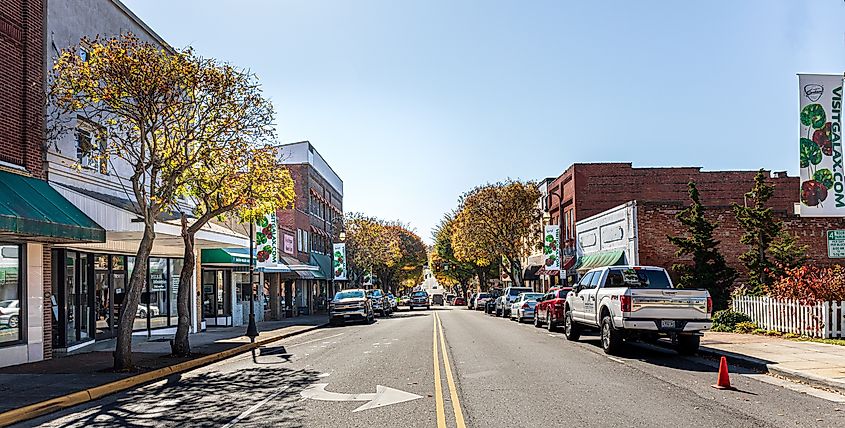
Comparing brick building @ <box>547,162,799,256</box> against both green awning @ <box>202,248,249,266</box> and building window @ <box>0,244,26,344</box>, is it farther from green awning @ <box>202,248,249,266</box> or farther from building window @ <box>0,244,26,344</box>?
building window @ <box>0,244,26,344</box>

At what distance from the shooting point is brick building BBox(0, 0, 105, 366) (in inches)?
682

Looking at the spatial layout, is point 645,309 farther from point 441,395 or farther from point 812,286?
point 441,395

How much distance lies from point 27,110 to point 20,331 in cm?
528

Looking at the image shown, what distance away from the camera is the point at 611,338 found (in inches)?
725

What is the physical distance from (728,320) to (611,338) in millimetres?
7651

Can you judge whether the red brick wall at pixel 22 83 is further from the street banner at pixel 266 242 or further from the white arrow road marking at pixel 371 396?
the street banner at pixel 266 242

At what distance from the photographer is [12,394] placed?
512 inches

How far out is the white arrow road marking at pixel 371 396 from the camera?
11523mm

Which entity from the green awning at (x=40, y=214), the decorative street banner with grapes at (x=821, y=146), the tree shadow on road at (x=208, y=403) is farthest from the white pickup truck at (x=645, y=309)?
the green awning at (x=40, y=214)

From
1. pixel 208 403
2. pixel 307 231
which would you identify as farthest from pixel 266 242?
pixel 208 403

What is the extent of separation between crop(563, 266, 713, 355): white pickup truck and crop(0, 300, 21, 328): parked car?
13924mm

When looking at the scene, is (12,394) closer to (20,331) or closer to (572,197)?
(20,331)

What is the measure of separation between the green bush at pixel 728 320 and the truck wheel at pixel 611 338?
6.95 meters

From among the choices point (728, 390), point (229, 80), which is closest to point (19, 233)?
point (229, 80)
